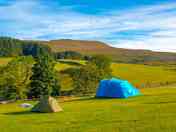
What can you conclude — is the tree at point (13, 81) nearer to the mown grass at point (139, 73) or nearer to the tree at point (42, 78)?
the tree at point (42, 78)

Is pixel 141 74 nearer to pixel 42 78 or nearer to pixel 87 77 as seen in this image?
pixel 87 77

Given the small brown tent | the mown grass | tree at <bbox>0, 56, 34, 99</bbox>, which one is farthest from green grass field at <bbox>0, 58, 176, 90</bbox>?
the small brown tent

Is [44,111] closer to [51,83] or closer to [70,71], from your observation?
[51,83]

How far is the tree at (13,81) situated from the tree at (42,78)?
1728 mm

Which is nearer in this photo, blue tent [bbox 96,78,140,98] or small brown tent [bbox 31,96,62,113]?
small brown tent [bbox 31,96,62,113]

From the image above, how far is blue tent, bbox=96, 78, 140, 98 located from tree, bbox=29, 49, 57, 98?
52.7ft

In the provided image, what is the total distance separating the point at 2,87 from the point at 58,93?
418 inches

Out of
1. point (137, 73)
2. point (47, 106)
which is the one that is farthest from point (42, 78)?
point (137, 73)

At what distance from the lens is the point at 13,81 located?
2479 inches

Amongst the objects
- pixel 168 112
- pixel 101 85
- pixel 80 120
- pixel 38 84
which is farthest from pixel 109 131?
pixel 38 84

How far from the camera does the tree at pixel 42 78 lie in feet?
207

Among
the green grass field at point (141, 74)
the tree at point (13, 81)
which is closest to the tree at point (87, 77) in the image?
the tree at point (13, 81)

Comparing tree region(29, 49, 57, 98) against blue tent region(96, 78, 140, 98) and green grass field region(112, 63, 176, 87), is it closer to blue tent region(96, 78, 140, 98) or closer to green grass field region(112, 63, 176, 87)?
blue tent region(96, 78, 140, 98)

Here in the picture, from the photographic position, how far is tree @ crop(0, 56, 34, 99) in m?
62.4
